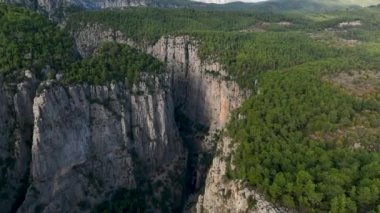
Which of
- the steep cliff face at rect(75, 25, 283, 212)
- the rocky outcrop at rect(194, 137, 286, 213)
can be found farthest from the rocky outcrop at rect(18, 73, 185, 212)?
the rocky outcrop at rect(194, 137, 286, 213)

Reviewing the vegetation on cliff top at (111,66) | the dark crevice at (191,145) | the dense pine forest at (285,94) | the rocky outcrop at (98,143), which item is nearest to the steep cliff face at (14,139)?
the rocky outcrop at (98,143)

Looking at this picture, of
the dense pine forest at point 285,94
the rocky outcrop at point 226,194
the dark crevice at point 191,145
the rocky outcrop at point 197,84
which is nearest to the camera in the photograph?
the dense pine forest at point 285,94

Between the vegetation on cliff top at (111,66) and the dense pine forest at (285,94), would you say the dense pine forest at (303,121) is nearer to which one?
the dense pine forest at (285,94)

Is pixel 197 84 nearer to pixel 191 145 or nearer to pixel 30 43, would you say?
pixel 191 145

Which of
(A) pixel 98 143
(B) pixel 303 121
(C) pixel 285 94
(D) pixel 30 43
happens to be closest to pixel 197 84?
(C) pixel 285 94

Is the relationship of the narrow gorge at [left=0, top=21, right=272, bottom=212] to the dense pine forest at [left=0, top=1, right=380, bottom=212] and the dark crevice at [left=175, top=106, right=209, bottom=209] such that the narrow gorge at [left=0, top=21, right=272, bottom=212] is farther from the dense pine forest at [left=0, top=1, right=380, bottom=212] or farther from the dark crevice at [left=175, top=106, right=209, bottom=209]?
the dense pine forest at [left=0, top=1, right=380, bottom=212]

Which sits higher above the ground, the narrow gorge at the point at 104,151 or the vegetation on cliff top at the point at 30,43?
the vegetation on cliff top at the point at 30,43
